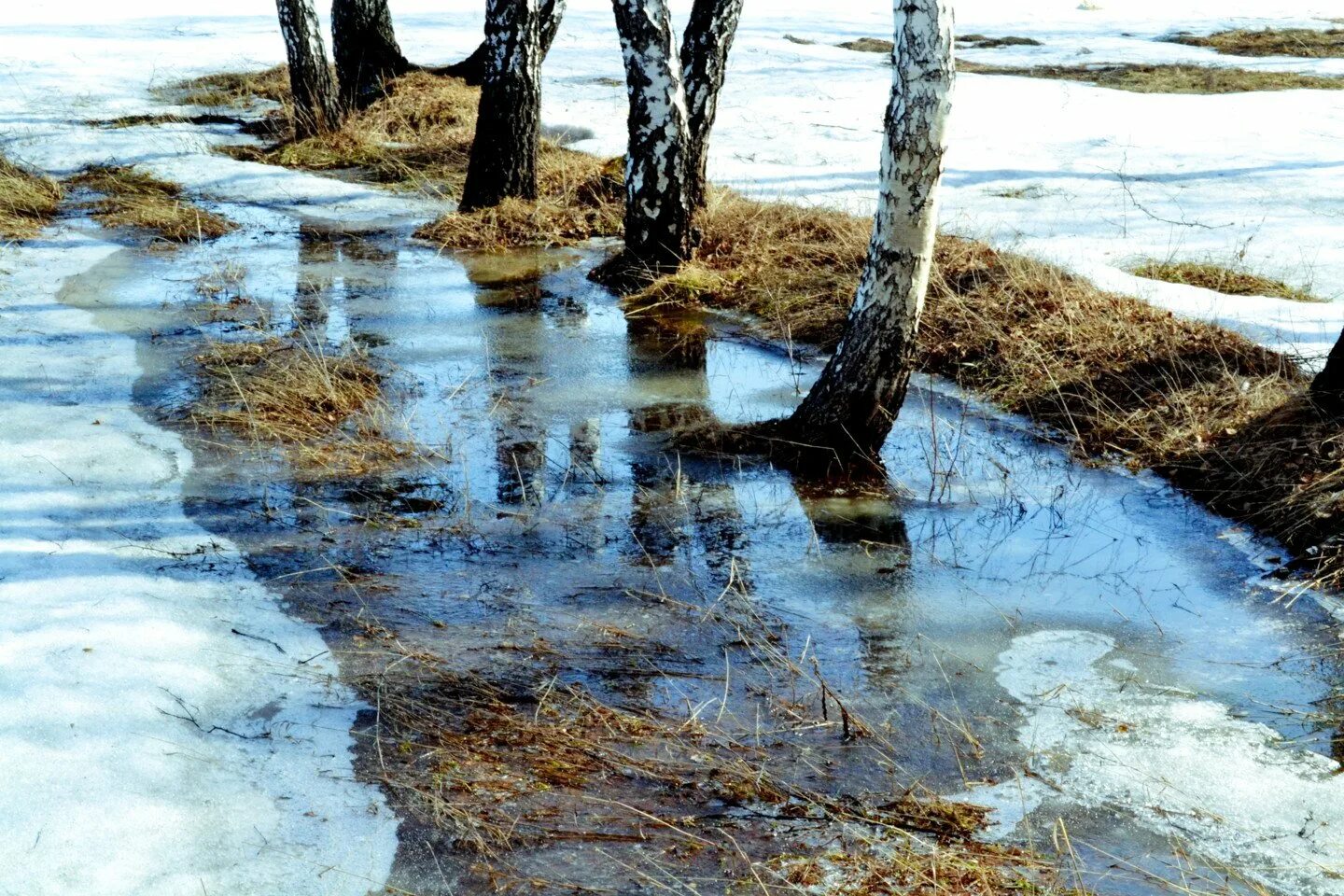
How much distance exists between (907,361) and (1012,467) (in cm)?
78

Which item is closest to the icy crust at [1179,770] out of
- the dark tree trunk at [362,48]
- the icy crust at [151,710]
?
the icy crust at [151,710]

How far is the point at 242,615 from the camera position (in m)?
4.27

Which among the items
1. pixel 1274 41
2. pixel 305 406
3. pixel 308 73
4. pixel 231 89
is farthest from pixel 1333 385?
pixel 1274 41

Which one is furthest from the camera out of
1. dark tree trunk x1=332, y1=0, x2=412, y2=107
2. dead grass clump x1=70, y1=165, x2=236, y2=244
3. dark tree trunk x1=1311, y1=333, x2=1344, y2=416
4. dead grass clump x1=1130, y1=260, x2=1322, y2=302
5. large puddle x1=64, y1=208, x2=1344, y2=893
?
dark tree trunk x1=332, y1=0, x2=412, y2=107

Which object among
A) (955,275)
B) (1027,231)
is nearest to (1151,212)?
(1027,231)

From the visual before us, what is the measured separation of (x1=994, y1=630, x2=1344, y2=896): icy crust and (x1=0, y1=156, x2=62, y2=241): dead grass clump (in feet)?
28.6

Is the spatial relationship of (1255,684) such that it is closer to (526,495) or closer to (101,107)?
(526,495)

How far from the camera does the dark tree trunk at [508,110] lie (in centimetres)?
970

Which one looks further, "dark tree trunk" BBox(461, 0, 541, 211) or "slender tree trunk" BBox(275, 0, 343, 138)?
"slender tree trunk" BBox(275, 0, 343, 138)

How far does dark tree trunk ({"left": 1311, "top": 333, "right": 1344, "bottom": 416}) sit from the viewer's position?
5426mm

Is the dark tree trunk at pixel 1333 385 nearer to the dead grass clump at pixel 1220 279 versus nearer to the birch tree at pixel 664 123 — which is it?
the dead grass clump at pixel 1220 279

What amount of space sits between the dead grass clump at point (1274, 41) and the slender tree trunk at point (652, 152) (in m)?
13.5

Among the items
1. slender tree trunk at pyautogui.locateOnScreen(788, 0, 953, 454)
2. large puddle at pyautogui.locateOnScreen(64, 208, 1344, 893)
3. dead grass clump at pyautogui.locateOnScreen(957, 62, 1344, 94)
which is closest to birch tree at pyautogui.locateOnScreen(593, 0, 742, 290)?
large puddle at pyautogui.locateOnScreen(64, 208, 1344, 893)

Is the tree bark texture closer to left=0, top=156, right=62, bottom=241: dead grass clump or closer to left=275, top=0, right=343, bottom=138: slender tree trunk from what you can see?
left=0, top=156, right=62, bottom=241: dead grass clump
